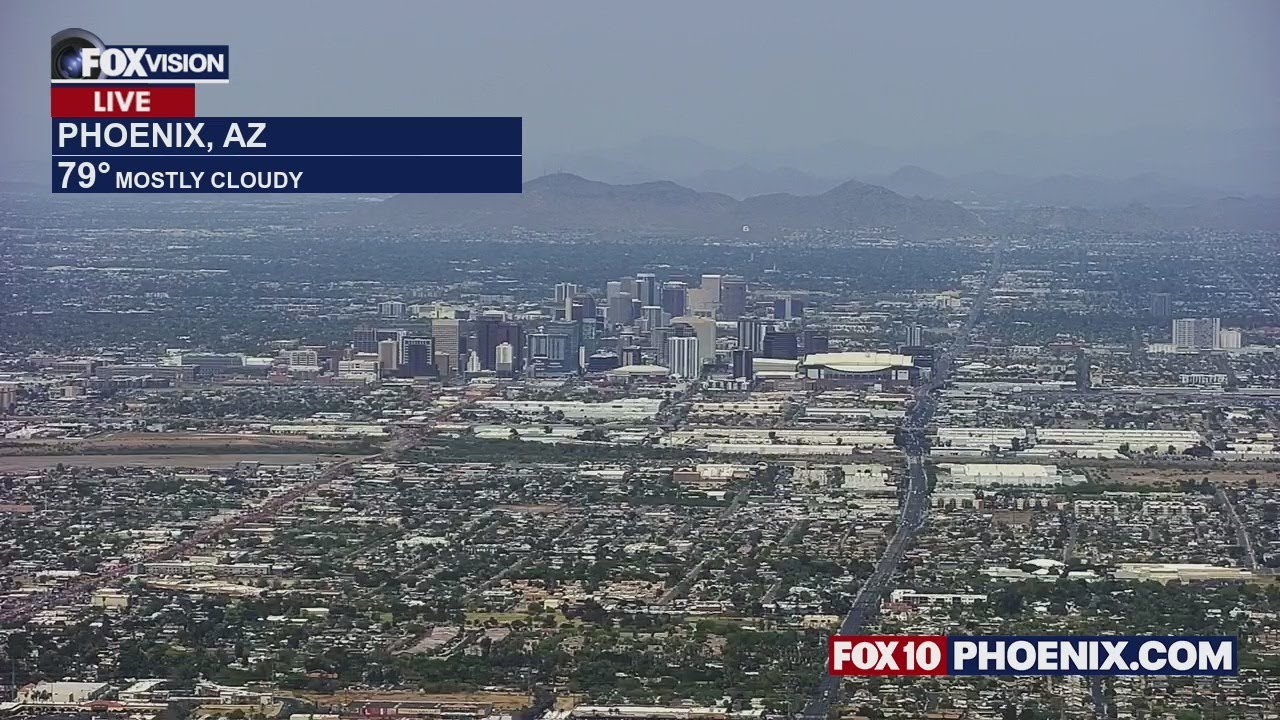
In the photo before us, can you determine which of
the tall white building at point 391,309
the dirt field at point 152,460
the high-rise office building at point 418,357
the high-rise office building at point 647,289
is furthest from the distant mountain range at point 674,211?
the dirt field at point 152,460

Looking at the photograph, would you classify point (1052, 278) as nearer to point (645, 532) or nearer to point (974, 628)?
point (645, 532)

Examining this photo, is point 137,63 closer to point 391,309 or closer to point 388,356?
point 388,356

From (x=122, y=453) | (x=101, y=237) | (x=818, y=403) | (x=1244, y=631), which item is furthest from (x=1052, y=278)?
(x=1244, y=631)

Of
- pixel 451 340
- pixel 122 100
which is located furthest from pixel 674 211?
pixel 122 100

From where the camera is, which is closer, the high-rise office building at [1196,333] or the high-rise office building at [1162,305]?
the high-rise office building at [1196,333]

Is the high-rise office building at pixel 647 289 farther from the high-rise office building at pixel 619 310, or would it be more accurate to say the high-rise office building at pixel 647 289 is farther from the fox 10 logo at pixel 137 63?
the fox 10 logo at pixel 137 63
